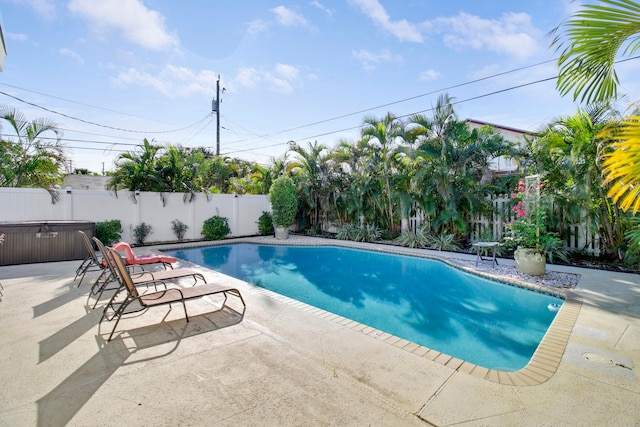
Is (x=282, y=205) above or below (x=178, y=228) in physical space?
above

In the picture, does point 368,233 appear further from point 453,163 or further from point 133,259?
point 133,259

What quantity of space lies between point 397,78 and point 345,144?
348 cm

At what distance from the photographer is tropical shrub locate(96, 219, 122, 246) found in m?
10.1

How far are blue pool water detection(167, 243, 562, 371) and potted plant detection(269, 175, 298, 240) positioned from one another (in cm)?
297

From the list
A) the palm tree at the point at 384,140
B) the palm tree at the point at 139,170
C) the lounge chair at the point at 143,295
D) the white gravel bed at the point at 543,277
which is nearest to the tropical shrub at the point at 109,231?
the palm tree at the point at 139,170

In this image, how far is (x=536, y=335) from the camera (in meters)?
4.43

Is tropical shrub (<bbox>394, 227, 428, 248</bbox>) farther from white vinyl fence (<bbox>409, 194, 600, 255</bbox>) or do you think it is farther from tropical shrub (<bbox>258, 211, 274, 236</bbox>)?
tropical shrub (<bbox>258, 211, 274, 236</bbox>)

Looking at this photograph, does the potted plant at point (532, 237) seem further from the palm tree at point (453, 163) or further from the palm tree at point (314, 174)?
the palm tree at point (314, 174)

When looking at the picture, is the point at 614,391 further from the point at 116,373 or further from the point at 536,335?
the point at 116,373

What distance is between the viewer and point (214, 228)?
13023 mm

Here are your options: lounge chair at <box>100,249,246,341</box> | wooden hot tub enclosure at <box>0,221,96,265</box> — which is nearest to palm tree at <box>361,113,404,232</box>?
lounge chair at <box>100,249,246,341</box>

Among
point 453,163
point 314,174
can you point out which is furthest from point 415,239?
point 314,174

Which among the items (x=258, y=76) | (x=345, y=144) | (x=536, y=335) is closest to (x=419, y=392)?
(x=536, y=335)

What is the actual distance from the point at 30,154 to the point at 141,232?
3873 millimetres
